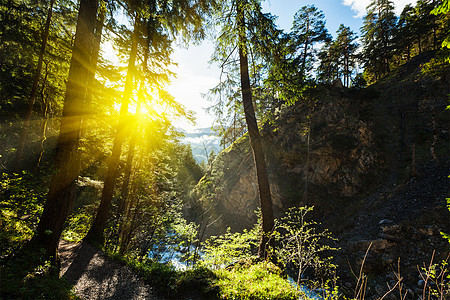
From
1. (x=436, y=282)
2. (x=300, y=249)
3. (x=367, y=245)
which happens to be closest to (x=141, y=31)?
(x=300, y=249)

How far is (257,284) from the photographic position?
13.4 ft

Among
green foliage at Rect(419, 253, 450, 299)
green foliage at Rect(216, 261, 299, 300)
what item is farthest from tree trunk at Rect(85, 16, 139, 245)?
green foliage at Rect(419, 253, 450, 299)

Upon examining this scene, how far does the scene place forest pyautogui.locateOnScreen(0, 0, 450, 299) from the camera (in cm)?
446

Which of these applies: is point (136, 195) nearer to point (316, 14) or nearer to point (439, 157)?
point (439, 157)

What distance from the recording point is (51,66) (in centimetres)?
1009

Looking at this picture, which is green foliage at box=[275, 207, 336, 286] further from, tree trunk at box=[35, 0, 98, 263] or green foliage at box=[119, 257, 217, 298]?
tree trunk at box=[35, 0, 98, 263]

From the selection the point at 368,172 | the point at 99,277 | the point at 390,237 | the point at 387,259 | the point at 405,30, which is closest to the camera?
the point at 99,277

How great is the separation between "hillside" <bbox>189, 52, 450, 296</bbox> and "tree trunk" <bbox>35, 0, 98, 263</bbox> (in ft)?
19.8


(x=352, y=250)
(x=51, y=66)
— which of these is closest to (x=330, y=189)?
(x=352, y=250)

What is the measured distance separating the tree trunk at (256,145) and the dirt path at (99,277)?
12.0 ft

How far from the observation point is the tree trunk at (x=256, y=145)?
5.90 metres

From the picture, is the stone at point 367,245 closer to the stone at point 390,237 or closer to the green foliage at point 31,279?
the stone at point 390,237

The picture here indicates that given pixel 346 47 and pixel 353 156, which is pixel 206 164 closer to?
pixel 353 156

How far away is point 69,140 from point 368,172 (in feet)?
74.4
